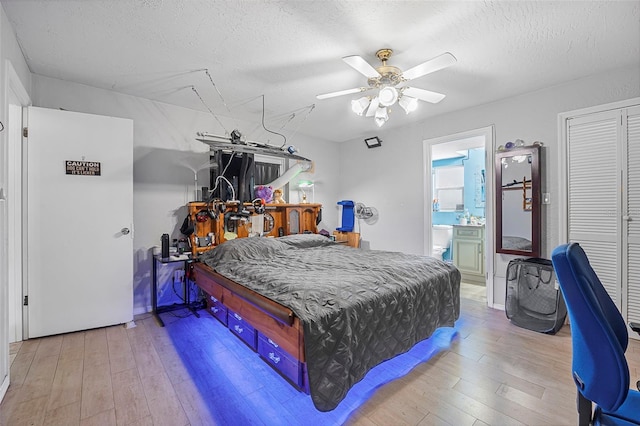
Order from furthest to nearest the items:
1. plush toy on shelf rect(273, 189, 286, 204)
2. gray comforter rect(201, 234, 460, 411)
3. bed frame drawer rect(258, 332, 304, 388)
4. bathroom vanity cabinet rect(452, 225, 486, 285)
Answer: bathroom vanity cabinet rect(452, 225, 486, 285)
plush toy on shelf rect(273, 189, 286, 204)
bed frame drawer rect(258, 332, 304, 388)
gray comforter rect(201, 234, 460, 411)

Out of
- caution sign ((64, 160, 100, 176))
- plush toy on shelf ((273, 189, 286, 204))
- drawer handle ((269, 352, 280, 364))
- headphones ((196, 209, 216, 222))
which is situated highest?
caution sign ((64, 160, 100, 176))

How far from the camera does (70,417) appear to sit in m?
1.63

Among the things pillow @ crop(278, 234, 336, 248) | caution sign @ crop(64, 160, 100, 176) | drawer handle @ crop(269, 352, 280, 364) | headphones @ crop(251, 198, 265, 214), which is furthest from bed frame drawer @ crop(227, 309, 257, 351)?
caution sign @ crop(64, 160, 100, 176)

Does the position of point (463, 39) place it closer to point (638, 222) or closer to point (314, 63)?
point (314, 63)

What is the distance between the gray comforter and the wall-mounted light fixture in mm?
2178

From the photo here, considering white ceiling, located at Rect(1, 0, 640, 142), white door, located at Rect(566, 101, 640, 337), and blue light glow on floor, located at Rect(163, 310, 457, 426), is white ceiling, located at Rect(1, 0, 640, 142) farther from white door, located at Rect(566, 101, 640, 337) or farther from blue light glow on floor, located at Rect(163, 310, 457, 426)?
blue light glow on floor, located at Rect(163, 310, 457, 426)

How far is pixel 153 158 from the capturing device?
3.37 metres

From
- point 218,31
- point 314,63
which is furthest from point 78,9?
point 314,63

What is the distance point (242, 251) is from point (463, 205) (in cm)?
449

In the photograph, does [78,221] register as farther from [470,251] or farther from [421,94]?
[470,251]

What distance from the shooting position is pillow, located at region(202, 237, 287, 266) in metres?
2.88

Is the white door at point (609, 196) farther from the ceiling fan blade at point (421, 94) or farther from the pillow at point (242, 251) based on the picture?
the pillow at point (242, 251)

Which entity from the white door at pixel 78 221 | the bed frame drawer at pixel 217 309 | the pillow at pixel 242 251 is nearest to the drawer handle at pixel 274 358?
the bed frame drawer at pixel 217 309

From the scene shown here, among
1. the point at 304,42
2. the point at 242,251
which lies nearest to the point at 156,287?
the point at 242,251
